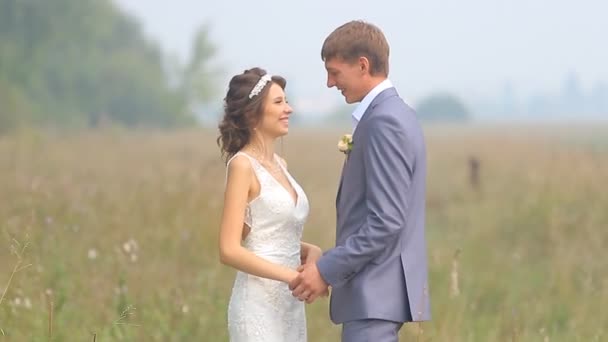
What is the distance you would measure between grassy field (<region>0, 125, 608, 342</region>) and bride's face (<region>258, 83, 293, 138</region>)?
0.94 m

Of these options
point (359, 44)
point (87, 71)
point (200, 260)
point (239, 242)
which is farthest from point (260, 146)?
point (87, 71)

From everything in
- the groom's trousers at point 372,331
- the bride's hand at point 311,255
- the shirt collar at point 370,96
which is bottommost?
the groom's trousers at point 372,331

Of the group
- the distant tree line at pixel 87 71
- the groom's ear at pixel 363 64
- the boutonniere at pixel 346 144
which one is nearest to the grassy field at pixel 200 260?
the boutonniere at pixel 346 144

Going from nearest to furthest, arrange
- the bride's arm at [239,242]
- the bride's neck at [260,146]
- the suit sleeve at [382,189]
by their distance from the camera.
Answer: the suit sleeve at [382,189] → the bride's arm at [239,242] → the bride's neck at [260,146]

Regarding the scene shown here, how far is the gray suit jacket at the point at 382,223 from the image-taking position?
3.92 metres

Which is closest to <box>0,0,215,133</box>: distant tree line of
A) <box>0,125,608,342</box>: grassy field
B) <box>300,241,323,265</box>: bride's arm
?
<box>0,125,608,342</box>: grassy field

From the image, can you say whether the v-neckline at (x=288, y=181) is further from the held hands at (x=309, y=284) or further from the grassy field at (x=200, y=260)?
the grassy field at (x=200, y=260)

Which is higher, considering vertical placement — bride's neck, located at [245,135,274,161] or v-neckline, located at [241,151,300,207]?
bride's neck, located at [245,135,274,161]

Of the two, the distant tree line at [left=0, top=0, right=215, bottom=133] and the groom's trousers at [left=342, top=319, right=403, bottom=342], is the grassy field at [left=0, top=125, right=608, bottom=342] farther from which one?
the distant tree line at [left=0, top=0, right=215, bottom=133]

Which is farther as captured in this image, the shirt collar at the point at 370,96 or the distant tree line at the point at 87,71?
the distant tree line at the point at 87,71

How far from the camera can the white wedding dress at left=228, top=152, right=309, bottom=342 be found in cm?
445

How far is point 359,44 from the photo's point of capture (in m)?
3.97

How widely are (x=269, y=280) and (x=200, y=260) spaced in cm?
436

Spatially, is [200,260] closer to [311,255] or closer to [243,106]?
[311,255]
